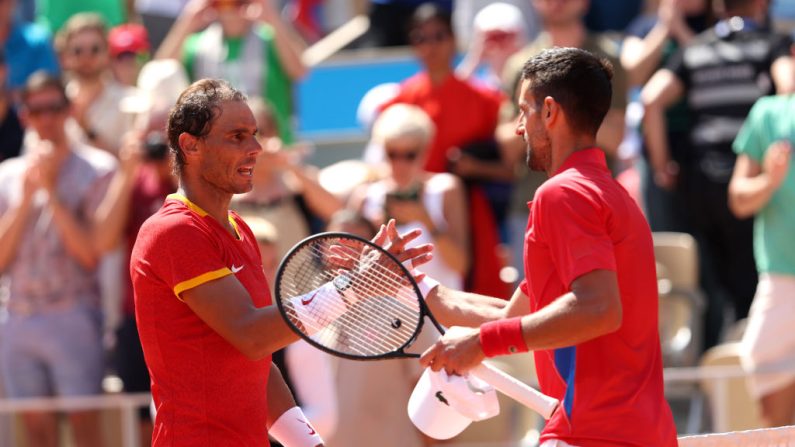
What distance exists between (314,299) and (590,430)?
83cm

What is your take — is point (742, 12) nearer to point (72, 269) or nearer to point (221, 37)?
point (221, 37)

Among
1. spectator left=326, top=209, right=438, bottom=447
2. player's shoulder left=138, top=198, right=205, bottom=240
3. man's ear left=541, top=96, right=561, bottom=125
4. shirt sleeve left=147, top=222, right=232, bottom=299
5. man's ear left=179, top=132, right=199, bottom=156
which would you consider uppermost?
man's ear left=541, top=96, right=561, bottom=125

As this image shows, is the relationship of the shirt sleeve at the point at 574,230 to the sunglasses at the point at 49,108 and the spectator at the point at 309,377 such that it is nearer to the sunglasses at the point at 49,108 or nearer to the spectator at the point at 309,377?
the spectator at the point at 309,377

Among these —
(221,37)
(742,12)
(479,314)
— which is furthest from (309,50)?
(479,314)

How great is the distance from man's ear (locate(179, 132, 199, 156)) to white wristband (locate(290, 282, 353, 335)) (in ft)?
1.80

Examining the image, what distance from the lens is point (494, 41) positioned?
9016mm

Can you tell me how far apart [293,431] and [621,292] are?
3.76 feet

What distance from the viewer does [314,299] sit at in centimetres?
389

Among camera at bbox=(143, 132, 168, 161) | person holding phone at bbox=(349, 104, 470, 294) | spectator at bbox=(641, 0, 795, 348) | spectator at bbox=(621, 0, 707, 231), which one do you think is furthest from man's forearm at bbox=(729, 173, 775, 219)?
camera at bbox=(143, 132, 168, 161)

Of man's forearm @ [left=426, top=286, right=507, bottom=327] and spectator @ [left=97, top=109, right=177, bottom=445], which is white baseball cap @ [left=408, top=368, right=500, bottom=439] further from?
spectator @ [left=97, top=109, right=177, bottom=445]

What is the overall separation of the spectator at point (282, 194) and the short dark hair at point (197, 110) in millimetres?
3515

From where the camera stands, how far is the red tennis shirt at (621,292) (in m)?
3.70

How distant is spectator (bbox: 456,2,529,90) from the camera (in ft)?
29.5

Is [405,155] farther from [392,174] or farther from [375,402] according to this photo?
[375,402]
